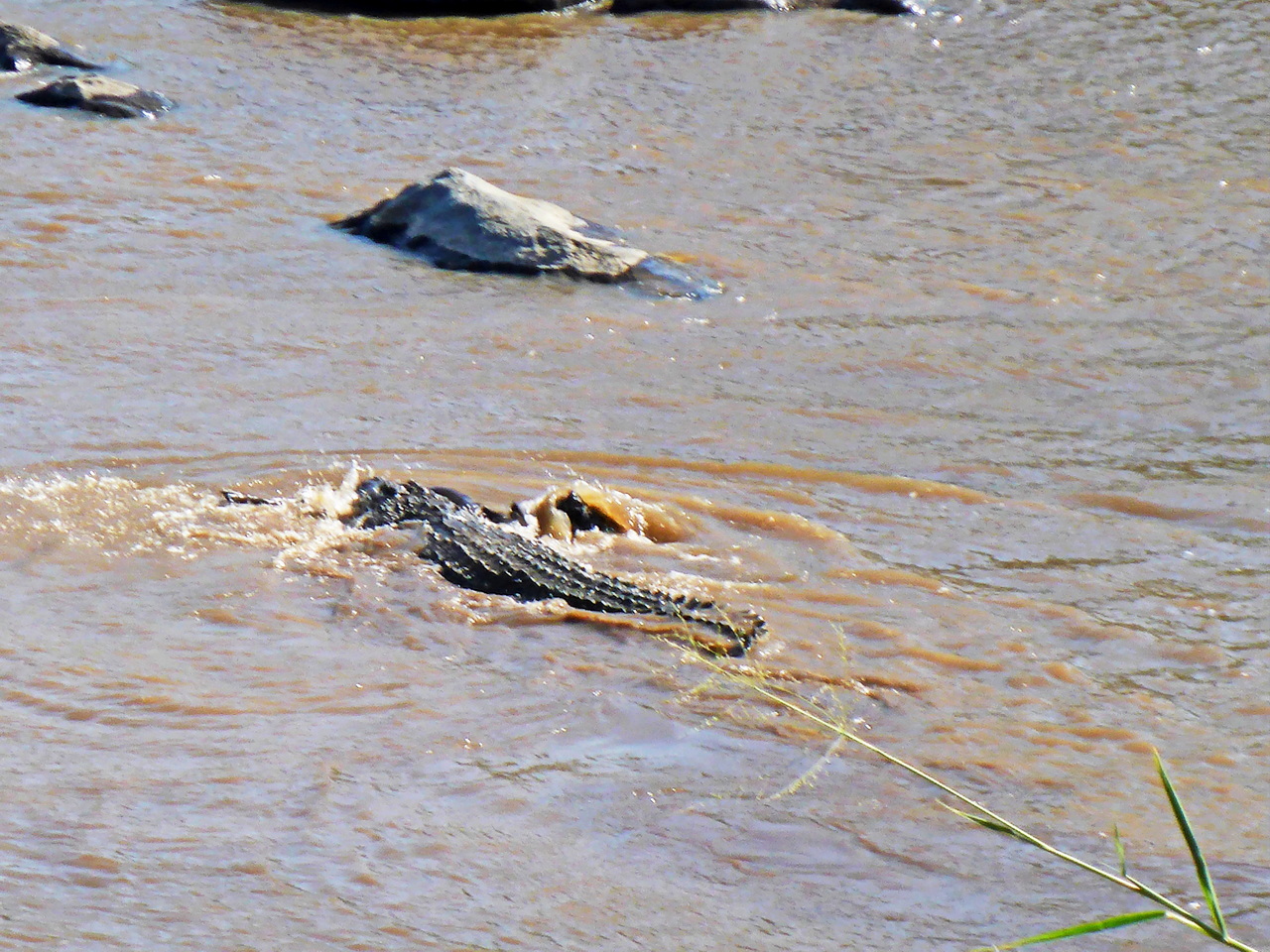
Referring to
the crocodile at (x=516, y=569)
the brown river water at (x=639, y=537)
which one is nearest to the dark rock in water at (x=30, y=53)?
the brown river water at (x=639, y=537)

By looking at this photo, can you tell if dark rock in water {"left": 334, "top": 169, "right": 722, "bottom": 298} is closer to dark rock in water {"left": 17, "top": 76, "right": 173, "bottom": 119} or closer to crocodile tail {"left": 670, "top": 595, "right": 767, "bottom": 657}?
dark rock in water {"left": 17, "top": 76, "right": 173, "bottom": 119}

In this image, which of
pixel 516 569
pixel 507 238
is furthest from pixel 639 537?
pixel 507 238

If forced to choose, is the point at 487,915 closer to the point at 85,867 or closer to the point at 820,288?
the point at 85,867

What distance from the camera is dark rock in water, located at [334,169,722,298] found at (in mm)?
7398

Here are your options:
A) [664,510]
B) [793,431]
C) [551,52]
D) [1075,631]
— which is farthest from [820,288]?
[551,52]

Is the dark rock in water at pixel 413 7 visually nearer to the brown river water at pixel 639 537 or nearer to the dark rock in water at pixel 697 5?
the dark rock in water at pixel 697 5

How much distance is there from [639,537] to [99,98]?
677cm

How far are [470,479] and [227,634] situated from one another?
54.5 inches

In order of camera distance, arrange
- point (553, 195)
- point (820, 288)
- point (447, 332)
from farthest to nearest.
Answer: point (553, 195) → point (820, 288) → point (447, 332)

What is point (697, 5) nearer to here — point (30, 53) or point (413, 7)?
point (413, 7)

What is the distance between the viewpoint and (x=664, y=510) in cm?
506

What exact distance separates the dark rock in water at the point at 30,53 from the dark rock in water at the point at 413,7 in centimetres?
249

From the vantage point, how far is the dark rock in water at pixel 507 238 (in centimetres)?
740

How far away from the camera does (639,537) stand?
4.92 meters
